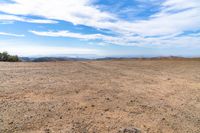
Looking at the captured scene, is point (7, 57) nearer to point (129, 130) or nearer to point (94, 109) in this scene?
point (94, 109)

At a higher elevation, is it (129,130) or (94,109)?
(94,109)

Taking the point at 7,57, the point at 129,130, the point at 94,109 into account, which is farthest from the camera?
the point at 7,57

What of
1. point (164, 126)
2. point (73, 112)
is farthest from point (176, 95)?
point (73, 112)

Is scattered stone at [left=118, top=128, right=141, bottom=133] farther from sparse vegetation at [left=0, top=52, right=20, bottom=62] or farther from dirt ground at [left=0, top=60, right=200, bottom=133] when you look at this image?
sparse vegetation at [left=0, top=52, right=20, bottom=62]

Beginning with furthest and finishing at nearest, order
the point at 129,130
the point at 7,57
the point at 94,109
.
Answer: the point at 7,57 < the point at 94,109 < the point at 129,130

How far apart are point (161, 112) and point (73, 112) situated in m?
2.36

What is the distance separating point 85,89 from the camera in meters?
10.2

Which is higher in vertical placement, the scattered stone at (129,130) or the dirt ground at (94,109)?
the dirt ground at (94,109)

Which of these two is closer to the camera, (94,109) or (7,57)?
(94,109)

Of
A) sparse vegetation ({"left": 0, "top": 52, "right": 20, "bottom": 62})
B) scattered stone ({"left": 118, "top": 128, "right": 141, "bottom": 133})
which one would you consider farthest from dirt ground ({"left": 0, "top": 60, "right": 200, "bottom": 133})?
sparse vegetation ({"left": 0, "top": 52, "right": 20, "bottom": 62})

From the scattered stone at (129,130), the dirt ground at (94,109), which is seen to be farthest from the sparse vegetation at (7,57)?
Answer: the scattered stone at (129,130)

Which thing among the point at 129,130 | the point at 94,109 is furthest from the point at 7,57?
the point at 129,130

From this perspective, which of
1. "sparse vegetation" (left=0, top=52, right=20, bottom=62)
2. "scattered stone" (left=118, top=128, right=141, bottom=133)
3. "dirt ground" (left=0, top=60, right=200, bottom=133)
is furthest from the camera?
"sparse vegetation" (left=0, top=52, right=20, bottom=62)

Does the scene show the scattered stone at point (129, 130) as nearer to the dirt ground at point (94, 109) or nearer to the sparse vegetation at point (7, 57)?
the dirt ground at point (94, 109)
